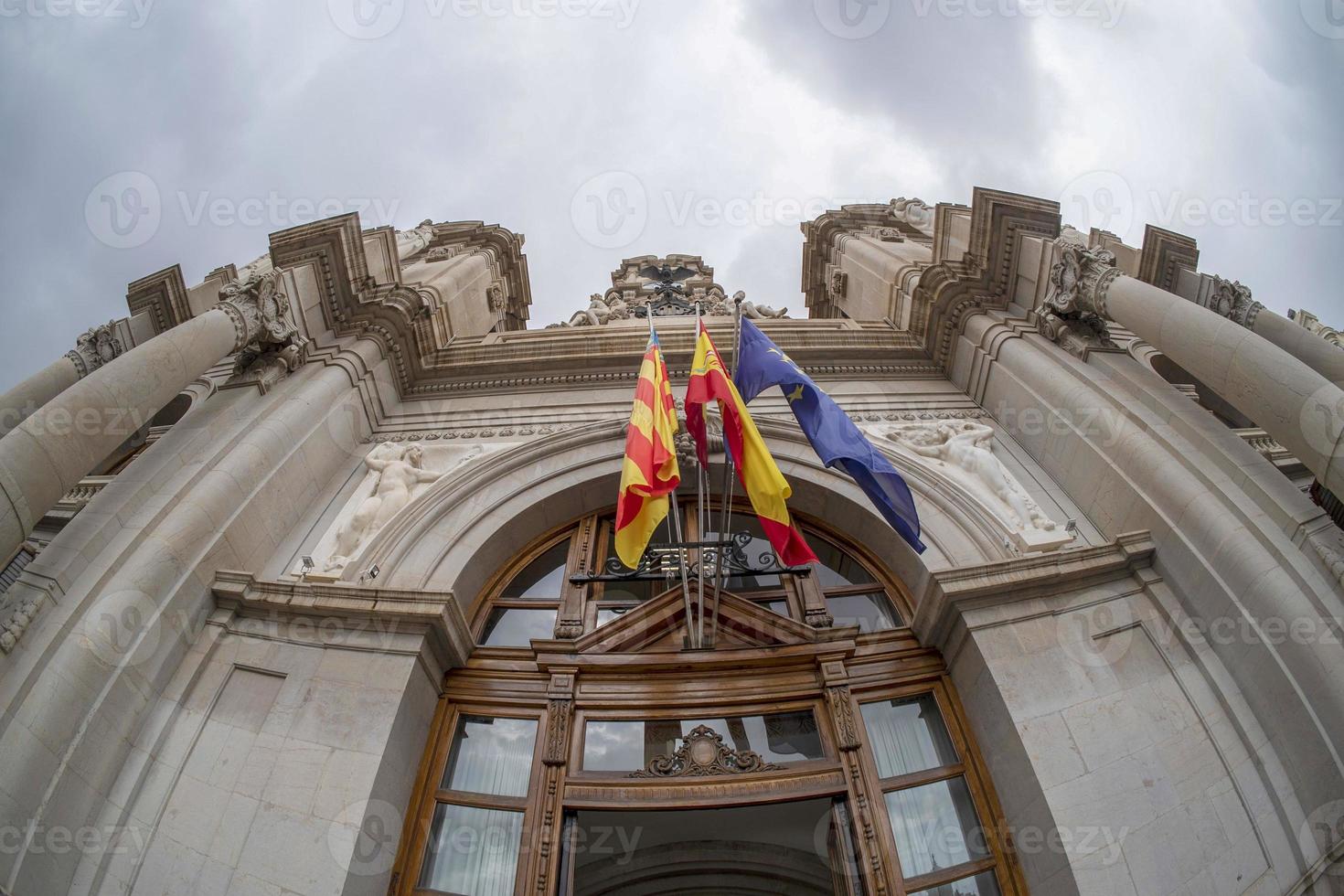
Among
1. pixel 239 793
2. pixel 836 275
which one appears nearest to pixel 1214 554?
pixel 239 793

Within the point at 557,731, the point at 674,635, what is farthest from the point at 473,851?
the point at 674,635

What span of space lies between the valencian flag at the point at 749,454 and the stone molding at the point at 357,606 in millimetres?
3104

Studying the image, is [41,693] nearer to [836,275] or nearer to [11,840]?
[11,840]

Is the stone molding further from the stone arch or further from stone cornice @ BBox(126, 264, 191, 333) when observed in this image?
stone cornice @ BBox(126, 264, 191, 333)

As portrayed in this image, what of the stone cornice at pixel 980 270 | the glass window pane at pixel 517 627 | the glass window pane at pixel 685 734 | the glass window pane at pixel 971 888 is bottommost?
the glass window pane at pixel 971 888

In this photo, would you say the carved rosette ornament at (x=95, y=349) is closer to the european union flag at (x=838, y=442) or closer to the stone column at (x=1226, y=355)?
the european union flag at (x=838, y=442)

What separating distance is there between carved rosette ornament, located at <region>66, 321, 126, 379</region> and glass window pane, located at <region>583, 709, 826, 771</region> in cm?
723

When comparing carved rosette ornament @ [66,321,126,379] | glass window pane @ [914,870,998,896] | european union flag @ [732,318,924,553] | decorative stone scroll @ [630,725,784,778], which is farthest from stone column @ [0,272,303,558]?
glass window pane @ [914,870,998,896]

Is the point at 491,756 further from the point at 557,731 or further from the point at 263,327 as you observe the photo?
the point at 263,327

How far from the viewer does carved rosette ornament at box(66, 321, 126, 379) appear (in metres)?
7.89

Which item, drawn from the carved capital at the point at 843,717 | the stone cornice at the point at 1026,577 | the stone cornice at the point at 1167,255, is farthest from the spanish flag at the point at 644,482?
the stone cornice at the point at 1167,255

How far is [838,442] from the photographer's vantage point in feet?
22.9

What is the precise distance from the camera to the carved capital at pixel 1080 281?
8391mm

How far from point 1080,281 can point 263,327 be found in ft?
34.8
